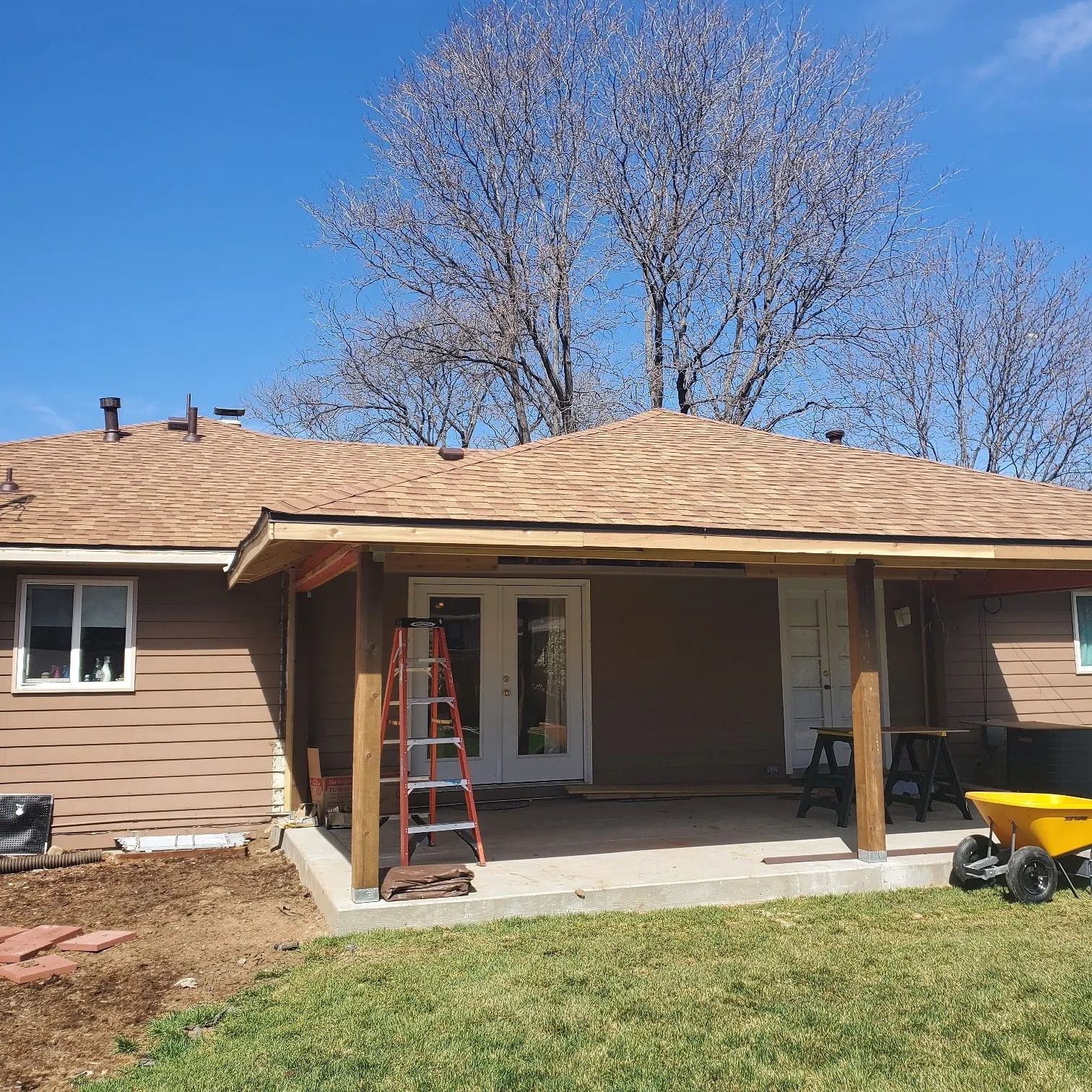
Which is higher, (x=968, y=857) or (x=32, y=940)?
(x=968, y=857)

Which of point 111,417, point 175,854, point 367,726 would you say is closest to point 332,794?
point 175,854

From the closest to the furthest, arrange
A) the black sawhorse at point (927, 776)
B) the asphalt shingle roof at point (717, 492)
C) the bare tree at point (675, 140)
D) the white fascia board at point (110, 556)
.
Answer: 1. the asphalt shingle roof at point (717, 492)
2. the white fascia board at point (110, 556)
3. the black sawhorse at point (927, 776)
4. the bare tree at point (675, 140)

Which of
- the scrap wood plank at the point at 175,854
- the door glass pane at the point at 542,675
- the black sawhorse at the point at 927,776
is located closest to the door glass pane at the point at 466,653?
the door glass pane at the point at 542,675

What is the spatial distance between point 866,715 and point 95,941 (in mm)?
5155

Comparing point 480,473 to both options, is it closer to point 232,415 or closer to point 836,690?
point 836,690

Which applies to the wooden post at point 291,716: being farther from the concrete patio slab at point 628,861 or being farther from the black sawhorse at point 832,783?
the black sawhorse at point 832,783

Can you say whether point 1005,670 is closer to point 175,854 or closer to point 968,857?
point 968,857

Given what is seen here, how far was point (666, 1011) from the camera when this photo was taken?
4.39 m

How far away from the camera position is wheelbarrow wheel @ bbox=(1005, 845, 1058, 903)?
20.3ft

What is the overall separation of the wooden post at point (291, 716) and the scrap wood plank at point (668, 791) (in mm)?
2595

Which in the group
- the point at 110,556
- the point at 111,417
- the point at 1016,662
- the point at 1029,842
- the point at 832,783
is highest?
the point at 111,417

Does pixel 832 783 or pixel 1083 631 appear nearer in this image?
pixel 832 783

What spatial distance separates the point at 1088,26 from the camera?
15805 mm

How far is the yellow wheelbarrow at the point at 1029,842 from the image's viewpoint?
6211 millimetres
